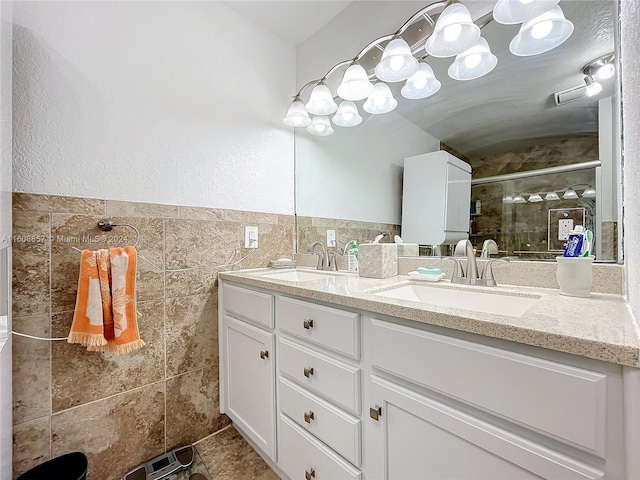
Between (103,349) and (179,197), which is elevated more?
(179,197)

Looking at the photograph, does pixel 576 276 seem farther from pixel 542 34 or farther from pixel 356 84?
pixel 356 84

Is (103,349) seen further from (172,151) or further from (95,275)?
(172,151)

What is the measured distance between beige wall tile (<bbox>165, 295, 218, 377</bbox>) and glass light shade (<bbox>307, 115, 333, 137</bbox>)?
1218 mm

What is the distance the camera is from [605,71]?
923 mm

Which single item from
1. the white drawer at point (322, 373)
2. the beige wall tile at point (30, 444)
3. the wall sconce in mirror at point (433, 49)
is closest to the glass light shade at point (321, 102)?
the wall sconce in mirror at point (433, 49)

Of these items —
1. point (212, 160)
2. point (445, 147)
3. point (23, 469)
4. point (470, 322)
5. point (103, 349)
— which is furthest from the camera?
point (212, 160)

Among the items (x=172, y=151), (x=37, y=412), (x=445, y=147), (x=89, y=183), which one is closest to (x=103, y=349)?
(x=37, y=412)

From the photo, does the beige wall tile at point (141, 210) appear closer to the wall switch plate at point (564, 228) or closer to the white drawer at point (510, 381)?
the white drawer at point (510, 381)

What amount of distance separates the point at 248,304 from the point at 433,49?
1340 millimetres

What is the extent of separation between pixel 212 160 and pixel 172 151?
201mm

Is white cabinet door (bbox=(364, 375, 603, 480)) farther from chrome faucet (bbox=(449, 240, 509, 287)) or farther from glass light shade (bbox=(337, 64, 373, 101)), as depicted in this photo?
glass light shade (bbox=(337, 64, 373, 101))

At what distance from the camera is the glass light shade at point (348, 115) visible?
1674mm

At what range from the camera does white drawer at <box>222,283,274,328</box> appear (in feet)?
3.88

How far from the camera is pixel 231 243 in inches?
63.2
